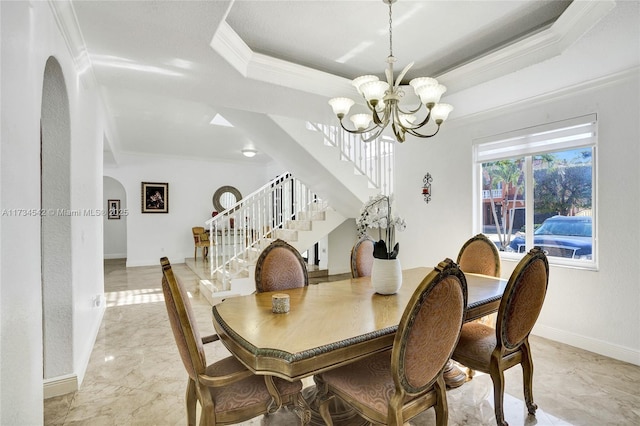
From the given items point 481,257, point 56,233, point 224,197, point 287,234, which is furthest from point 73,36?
point 224,197

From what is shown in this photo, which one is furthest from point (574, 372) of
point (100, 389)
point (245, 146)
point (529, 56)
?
point (245, 146)

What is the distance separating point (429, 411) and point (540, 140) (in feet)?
9.28

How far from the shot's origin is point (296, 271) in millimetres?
2455

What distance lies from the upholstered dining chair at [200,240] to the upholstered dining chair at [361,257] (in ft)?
19.0

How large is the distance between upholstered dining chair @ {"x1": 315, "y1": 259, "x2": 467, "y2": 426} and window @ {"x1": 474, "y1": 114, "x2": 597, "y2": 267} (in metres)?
2.58

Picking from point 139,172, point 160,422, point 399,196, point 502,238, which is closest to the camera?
point 160,422

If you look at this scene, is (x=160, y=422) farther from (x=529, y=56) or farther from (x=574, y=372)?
(x=529, y=56)

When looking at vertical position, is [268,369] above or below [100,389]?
above

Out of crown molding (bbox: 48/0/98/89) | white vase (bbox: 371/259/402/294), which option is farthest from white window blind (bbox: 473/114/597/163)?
crown molding (bbox: 48/0/98/89)

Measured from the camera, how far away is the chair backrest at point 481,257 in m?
2.84

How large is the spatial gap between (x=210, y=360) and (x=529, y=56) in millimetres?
3657

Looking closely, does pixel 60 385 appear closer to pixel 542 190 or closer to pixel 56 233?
pixel 56 233

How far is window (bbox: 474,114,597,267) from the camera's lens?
10.1 ft

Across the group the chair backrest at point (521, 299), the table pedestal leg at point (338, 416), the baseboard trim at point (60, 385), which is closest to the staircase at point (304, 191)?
the baseboard trim at point (60, 385)
